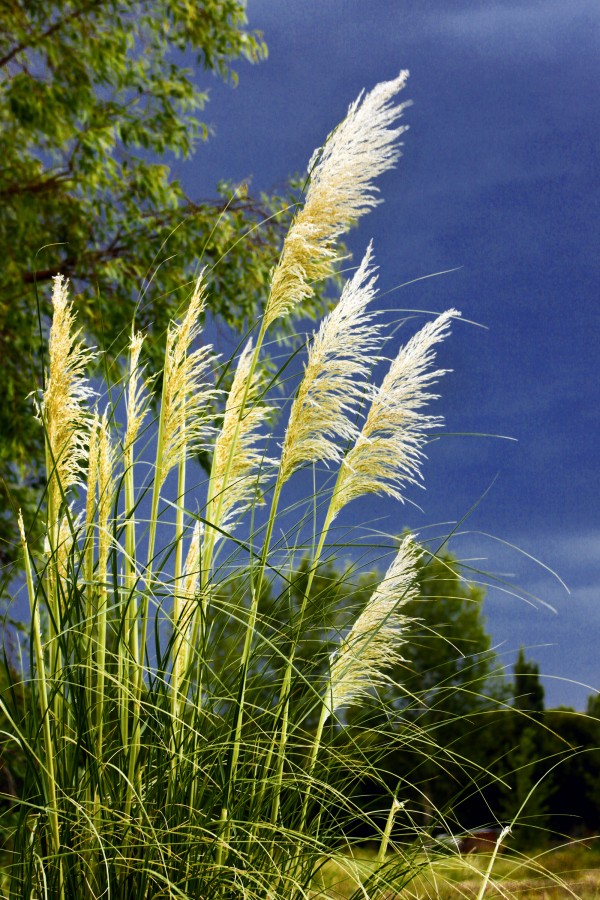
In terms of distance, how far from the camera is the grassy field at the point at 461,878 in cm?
206

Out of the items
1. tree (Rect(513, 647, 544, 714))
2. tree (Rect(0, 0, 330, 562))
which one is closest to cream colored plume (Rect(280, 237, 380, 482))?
tree (Rect(0, 0, 330, 562))

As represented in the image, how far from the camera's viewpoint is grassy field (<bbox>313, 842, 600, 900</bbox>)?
2.06 meters

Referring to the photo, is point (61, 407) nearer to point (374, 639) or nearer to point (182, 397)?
point (182, 397)

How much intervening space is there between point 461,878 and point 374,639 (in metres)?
3.47

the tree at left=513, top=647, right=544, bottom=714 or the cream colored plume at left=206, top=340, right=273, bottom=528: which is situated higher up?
the tree at left=513, top=647, right=544, bottom=714

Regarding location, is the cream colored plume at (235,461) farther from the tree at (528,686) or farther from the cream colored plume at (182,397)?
the tree at (528,686)

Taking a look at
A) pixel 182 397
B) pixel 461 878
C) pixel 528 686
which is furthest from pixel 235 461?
pixel 528 686

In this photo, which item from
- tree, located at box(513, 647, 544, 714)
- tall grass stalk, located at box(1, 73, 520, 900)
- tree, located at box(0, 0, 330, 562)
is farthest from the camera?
tree, located at box(513, 647, 544, 714)

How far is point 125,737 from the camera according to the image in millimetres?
2066

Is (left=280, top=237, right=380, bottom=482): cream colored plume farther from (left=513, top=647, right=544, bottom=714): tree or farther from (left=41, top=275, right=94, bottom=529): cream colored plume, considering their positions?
(left=513, top=647, right=544, bottom=714): tree

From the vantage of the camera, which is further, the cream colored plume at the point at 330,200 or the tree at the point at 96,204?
the tree at the point at 96,204

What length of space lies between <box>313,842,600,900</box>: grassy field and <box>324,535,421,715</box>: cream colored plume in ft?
1.32

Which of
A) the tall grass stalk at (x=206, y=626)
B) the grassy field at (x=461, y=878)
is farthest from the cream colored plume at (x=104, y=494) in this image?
the grassy field at (x=461, y=878)

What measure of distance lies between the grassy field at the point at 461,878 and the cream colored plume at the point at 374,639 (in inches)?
15.8
